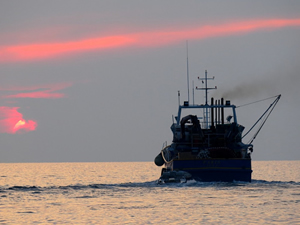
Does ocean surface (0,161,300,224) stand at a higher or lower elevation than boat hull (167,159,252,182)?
lower

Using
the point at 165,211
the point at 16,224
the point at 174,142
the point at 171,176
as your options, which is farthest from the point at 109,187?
the point at 16,224

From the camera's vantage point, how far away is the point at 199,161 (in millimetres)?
63125

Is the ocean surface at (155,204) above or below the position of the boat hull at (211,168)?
below

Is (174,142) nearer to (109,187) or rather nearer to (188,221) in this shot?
(109,187)

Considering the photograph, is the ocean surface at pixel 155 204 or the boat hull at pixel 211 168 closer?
the ocean surface at pixel 155 204

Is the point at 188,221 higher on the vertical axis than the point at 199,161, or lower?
lower

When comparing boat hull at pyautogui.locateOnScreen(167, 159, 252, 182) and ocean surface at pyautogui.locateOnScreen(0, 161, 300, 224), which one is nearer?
ocean surface at pyautogui.locateOnScreen(0, 161, 300, 224)

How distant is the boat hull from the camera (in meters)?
63.1

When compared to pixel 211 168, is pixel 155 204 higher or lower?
lower

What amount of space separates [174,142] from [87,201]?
24399 millimetres

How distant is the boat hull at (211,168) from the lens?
63.1 metres

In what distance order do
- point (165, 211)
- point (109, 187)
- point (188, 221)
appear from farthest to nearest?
point (109, 187) → point (165, 211) → point (188, 221)

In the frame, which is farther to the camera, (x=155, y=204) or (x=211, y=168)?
(x=211, y=168)

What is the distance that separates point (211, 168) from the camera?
207 ft
